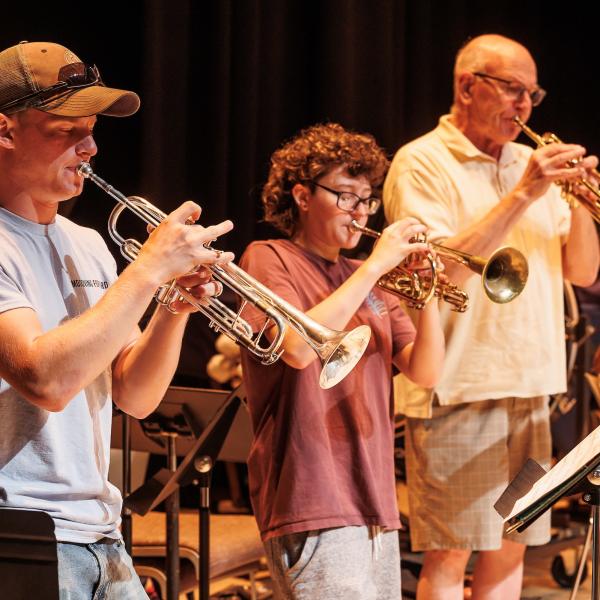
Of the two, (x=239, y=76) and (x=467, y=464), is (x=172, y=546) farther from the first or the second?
(x=239, y=76)

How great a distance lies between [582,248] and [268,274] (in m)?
1.24

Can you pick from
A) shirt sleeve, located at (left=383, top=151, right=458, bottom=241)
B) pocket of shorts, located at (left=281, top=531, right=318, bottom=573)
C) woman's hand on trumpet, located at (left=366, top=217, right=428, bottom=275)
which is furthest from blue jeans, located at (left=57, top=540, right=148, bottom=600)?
shirt sleeve, located at (left=383, top=151, right=458, bottom=241)

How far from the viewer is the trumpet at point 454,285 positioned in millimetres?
2787

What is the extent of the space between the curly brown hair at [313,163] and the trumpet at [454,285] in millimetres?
170

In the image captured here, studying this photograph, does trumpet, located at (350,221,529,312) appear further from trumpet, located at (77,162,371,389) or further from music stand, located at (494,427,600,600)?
music stand, located at (494,427,600,600)

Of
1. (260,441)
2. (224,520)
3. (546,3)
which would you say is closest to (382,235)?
(260,441)

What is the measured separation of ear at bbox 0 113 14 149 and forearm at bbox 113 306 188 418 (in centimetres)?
44

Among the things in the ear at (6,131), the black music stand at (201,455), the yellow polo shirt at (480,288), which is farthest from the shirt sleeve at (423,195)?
the ear at (6,131)

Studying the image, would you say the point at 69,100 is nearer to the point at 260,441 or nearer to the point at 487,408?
the point at 260,441

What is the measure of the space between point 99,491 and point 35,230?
49cm

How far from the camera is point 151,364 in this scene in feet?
6.70

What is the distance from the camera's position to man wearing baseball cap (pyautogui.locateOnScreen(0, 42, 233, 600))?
173 centimetres

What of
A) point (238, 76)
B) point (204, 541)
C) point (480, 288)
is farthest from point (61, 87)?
point (238, 76)

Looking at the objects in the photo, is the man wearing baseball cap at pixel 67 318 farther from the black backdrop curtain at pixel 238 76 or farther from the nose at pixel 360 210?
the black backdrop curtain at pixel 238 76
